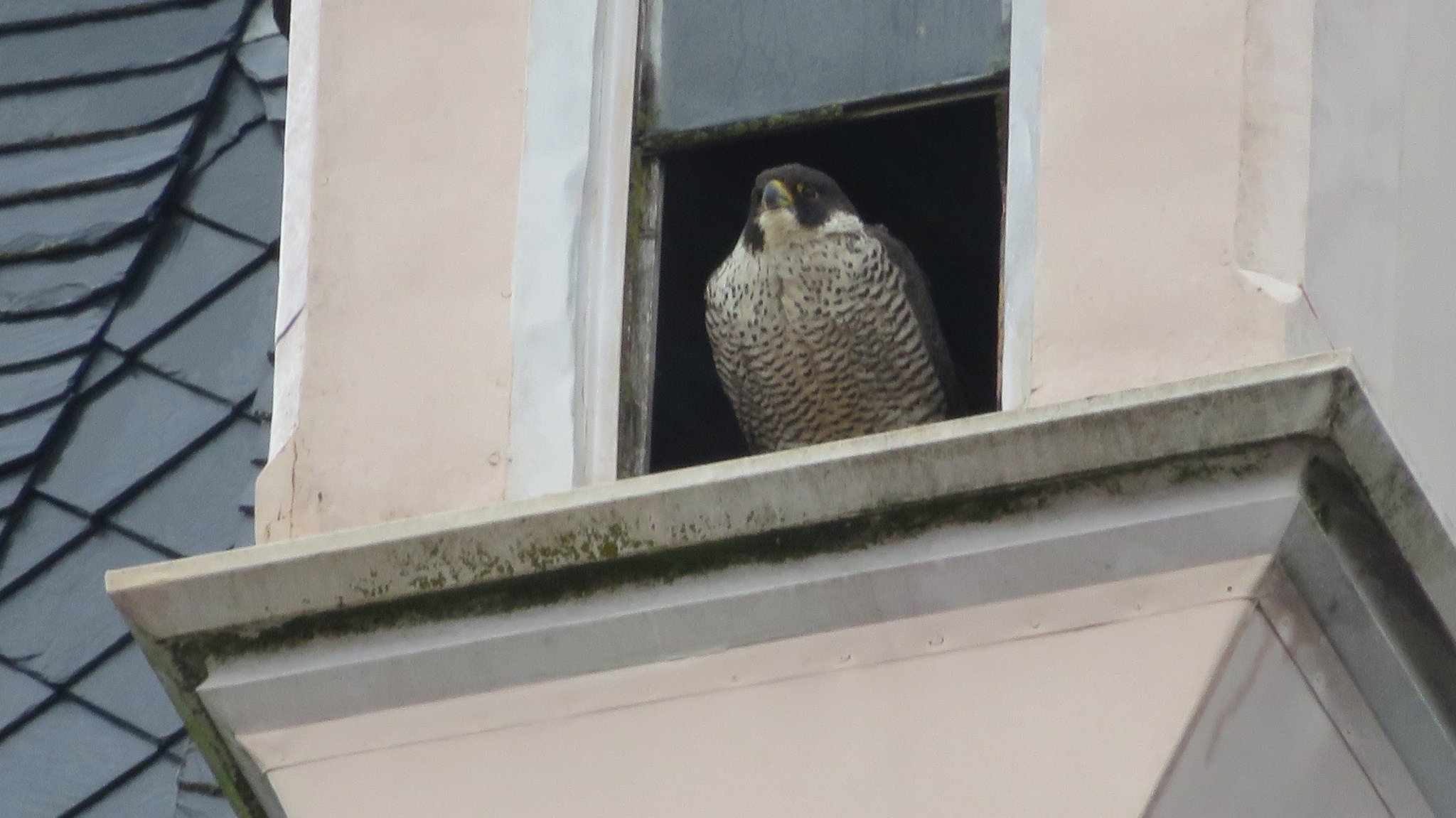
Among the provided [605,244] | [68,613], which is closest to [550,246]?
[605,244]

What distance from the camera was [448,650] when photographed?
5.32 metres

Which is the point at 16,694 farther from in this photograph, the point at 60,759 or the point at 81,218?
the point at 81,218

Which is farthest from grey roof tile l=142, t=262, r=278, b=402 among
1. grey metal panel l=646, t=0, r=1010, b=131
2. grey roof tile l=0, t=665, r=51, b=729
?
grey metal panel l=646, t=0, r=1010, b=131

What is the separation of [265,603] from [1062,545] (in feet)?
4.22

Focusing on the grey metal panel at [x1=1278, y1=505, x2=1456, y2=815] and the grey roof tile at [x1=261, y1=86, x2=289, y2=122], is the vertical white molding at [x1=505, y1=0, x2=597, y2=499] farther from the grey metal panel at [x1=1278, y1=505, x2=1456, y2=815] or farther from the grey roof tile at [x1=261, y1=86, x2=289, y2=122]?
the grey roof tile at [x1=261, y1=86, x2=289, y2=122]

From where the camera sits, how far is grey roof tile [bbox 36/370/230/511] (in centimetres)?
679

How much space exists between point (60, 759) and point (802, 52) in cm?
199

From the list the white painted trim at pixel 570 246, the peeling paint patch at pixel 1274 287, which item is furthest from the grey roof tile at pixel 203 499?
the peeling paint patch at pixel 1274 287

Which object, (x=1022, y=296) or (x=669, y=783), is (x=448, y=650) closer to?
(x=669, y=783)

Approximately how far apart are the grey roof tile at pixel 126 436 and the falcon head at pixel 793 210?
45.9 inches

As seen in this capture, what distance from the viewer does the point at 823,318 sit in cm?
658

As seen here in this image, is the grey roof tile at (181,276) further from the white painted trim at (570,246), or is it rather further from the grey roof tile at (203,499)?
the white painted trim at (570,246)

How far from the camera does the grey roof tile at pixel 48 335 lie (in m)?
6.99

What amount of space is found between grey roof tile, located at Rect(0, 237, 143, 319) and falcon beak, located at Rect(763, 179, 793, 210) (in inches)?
55.9
